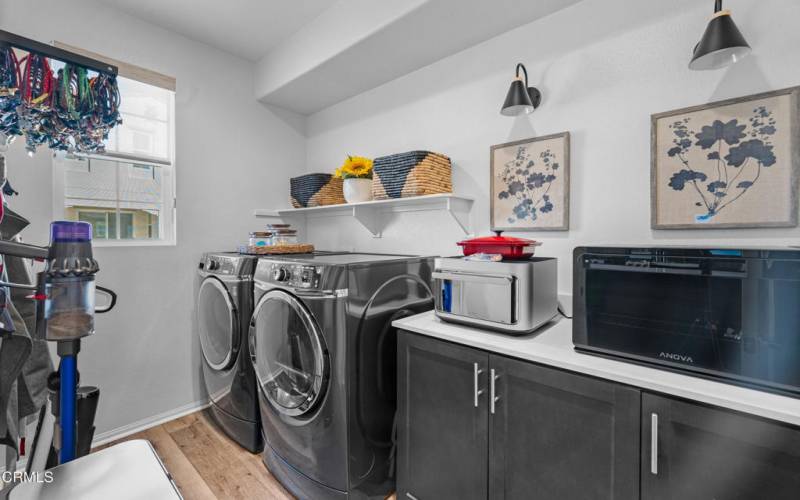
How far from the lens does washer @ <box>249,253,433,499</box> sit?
1.59m

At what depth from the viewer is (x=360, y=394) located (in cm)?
163

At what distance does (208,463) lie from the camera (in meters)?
2.04

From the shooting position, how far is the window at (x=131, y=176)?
215cm

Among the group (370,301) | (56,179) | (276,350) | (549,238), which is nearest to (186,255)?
(56,179)

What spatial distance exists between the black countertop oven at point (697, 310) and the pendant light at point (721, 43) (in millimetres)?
725

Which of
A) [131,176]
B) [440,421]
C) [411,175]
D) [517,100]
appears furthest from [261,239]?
[517,100]

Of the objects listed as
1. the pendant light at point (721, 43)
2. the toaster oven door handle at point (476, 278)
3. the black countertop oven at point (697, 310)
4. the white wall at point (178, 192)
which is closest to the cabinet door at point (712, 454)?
the black countertop oven at point (697, 310)

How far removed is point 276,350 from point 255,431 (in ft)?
2.15

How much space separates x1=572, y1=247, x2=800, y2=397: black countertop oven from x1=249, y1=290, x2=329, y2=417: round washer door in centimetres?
113

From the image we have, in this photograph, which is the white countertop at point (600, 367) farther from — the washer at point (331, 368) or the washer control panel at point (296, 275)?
the washer control panel at point (296, 275)

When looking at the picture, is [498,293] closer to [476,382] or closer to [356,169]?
[476,382]

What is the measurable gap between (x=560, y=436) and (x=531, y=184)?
1.22 m

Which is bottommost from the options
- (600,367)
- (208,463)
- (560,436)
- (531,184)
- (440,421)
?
(208,463)

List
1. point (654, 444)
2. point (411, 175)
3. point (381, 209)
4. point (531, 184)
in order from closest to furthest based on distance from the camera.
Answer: point (654, 444)
point (531, 184)
point (411, 175)
point (381, 209)
